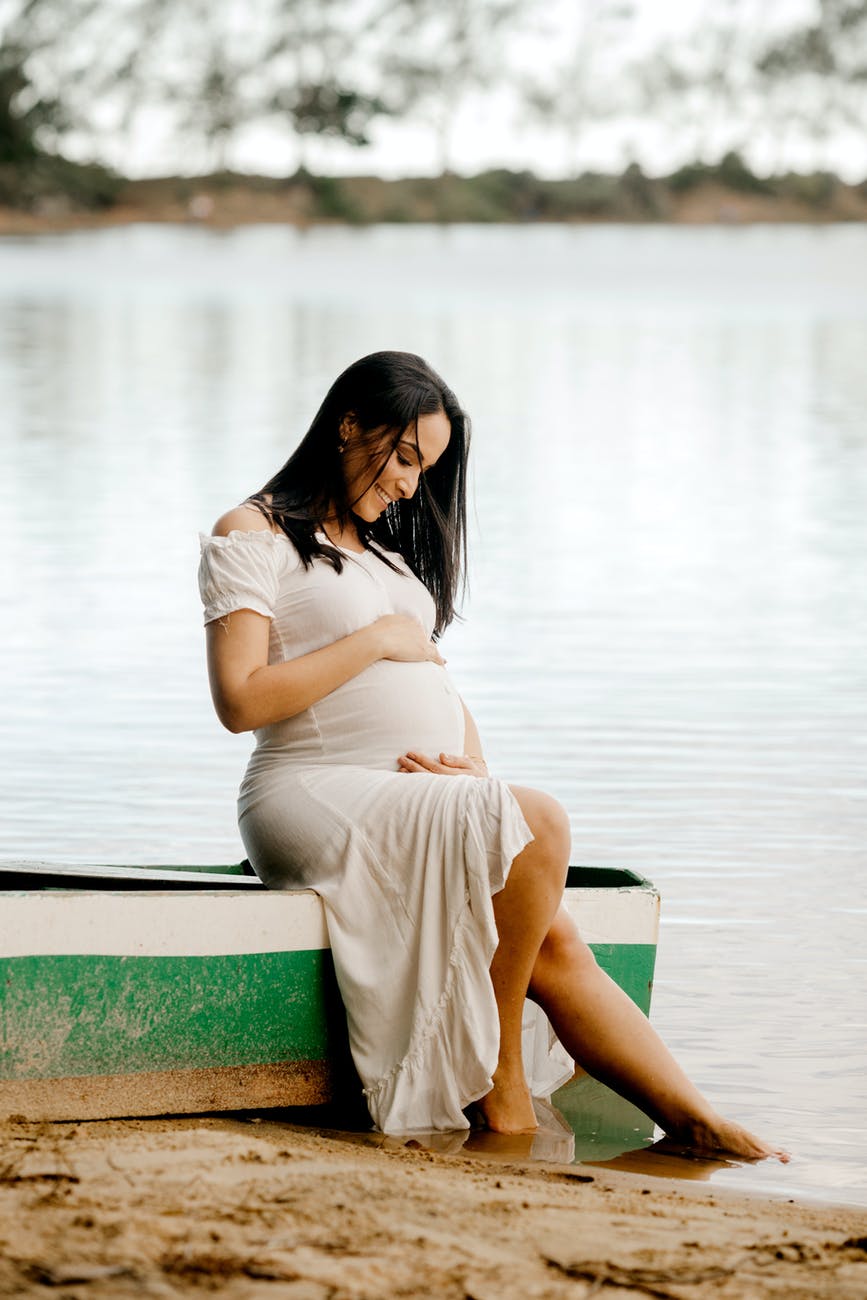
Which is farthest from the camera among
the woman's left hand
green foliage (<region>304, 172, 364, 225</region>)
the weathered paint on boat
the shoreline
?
green foliage (<region>304, 172, 364, 225</region>)

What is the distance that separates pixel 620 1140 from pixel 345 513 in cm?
121

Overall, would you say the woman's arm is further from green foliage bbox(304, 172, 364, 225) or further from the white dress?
green foliage bbox(304, 172, 364, 225)

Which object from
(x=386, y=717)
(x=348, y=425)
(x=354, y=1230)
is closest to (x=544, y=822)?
(x=386, y=717)

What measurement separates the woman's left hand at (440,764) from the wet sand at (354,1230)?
27.2 inches

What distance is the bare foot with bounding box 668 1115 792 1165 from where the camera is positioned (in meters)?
3.97

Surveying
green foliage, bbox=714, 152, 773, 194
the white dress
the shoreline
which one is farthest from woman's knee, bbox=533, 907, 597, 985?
green foliage, bbox=714, 152, 773, 194

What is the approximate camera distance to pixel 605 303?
38.9 metres

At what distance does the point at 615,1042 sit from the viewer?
13.0 feet

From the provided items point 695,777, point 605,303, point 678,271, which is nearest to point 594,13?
point 678,271

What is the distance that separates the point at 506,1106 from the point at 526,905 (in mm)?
393

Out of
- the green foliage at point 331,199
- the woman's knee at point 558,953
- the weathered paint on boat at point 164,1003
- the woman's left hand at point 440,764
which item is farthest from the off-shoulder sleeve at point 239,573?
the green foliage at point 331,199

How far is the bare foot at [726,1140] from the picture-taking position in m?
3.97

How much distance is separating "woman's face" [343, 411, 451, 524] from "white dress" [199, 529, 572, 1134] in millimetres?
194

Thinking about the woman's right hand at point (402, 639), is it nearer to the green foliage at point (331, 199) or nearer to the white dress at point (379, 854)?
the white dress at point (379, 854)
